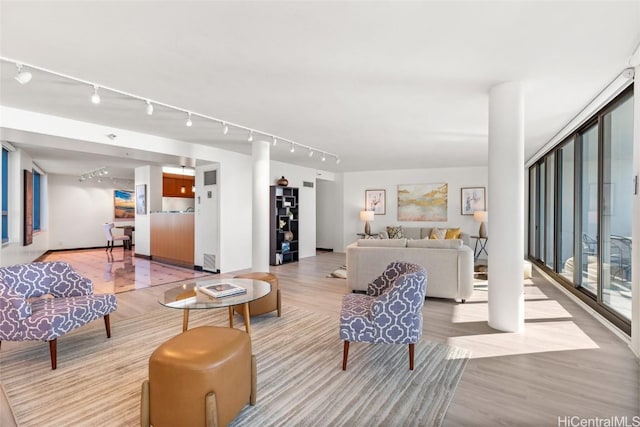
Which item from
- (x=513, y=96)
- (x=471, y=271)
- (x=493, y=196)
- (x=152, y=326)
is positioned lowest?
(x=152, y=326)

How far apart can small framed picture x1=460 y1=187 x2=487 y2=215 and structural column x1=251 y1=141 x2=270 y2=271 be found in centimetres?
567

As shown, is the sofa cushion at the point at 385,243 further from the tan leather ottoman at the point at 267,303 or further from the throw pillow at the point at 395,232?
the throw pillow at the point at 395,232

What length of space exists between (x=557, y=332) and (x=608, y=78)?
8.33 feet

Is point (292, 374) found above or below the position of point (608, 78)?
below

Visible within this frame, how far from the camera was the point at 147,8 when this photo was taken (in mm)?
2010

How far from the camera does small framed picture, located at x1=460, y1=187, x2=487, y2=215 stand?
852 cm

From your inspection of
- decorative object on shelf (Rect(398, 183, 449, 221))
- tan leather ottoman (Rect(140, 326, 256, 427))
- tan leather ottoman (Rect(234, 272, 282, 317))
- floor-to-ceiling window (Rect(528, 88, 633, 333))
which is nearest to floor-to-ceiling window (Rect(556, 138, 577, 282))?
floor-to-ceiling window (Rect(528, 88, 633, 333))

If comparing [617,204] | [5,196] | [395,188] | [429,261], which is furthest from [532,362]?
[5,196]

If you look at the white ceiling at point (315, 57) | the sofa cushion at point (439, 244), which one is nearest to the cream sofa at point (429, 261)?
the sofa cushion at point (439, 244)

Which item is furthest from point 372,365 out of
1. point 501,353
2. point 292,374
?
point 501,353

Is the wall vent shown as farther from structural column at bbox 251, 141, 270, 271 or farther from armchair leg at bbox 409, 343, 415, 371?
armchair leg at bbox 409, 343, 415, 371

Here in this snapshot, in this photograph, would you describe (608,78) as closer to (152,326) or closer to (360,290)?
(360,290)

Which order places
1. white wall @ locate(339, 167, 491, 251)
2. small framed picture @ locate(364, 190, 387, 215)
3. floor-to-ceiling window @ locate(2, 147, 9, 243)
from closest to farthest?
floor-to-ceiling window @ locate(2, 147, 9, 243) < white wall @ locate(339, 167, 491, 251) < small framed picture @ locate(364, 190, 387, 215)

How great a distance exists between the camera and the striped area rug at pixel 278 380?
6.50 ft
